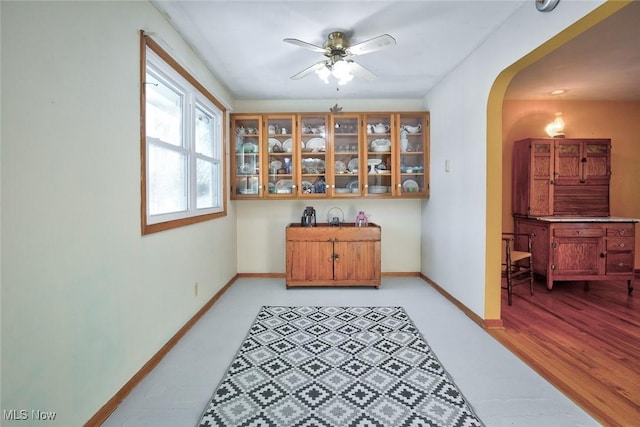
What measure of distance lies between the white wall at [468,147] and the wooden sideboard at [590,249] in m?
1.24

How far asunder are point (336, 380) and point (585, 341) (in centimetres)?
206

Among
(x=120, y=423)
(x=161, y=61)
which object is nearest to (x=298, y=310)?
(x=120, y=423)

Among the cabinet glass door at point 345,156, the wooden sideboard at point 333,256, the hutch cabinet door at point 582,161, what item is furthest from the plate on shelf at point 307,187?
the hutch cabinet door at point 582,161

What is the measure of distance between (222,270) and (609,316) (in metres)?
4.05

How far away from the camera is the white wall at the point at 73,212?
1.18 m

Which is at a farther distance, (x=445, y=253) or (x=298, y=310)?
(x=445, y=253)

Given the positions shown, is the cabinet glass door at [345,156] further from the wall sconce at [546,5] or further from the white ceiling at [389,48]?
the wall sconce at [546,5]

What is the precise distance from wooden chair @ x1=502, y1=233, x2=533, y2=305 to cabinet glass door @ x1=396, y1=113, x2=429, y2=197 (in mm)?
1198

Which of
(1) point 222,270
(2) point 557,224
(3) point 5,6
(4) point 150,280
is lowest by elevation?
(1) point 222,270

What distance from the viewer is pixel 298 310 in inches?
126

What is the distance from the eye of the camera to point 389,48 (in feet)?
9.19

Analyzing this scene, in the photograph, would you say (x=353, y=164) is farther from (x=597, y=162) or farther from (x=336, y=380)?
(x=597, y=162)

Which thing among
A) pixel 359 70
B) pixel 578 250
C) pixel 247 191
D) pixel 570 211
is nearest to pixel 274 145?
pixel 247 191

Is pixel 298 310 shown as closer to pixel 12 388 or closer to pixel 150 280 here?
pixel 150 280
